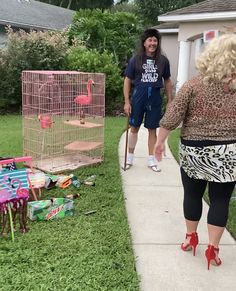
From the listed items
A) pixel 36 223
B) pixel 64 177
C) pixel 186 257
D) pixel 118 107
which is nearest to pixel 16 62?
pixel 118 107

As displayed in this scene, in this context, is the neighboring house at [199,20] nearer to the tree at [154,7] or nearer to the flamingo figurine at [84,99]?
the flamingo figurine at [84,99]

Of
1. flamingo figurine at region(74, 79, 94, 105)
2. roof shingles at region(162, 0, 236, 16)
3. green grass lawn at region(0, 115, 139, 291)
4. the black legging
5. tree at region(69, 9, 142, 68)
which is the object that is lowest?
green grass lawn at region(0, 115, 139, 291)

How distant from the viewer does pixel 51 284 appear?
10.3 ft

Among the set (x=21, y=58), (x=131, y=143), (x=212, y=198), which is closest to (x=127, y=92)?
(x=131, y=143)

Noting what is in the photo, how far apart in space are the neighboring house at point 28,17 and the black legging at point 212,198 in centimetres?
1348

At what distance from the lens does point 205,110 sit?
10.6 ft

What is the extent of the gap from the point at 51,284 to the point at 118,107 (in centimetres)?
956

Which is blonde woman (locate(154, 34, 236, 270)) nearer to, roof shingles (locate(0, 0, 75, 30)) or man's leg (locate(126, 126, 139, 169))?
man's leg (locate(126, 126, 139, 169))

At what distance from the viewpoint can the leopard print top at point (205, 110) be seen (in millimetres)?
3176

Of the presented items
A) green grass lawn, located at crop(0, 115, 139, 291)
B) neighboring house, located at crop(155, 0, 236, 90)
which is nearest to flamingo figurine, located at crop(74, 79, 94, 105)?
green grass lawn, located at crop(0, 115, 139, 291)

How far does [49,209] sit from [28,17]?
Result: 55.0 ft

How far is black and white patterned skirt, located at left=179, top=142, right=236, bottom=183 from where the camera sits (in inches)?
129

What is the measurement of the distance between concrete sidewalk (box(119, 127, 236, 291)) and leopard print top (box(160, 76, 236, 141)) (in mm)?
A: 1070

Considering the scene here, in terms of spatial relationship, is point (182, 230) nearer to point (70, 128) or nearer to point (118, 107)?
point (70, 128)
